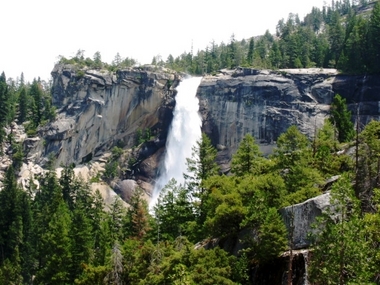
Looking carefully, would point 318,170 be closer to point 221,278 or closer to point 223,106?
point 221,278

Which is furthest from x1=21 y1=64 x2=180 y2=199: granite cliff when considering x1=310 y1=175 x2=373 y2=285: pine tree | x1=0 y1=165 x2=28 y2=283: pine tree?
x1=310 y1=175 x2=373 y2=285: pine tree

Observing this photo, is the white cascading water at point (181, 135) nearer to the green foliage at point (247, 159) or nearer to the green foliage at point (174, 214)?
the green foliage at point (174, 214)

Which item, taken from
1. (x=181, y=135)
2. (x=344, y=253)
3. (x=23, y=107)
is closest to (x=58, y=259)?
(x=344, y=253)

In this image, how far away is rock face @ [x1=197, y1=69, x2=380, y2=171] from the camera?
7088cm

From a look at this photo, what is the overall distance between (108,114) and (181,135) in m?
14.4

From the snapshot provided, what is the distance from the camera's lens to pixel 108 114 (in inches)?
3403

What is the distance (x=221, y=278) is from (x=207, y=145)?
21.8 metres

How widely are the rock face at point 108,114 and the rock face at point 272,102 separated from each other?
8.93 m

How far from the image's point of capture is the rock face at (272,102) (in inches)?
2790

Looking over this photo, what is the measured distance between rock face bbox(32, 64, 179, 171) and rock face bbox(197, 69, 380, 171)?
893 centimetres

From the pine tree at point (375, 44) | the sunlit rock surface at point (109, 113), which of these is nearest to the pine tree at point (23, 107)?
the sunlit rock surface at point (109, 113)

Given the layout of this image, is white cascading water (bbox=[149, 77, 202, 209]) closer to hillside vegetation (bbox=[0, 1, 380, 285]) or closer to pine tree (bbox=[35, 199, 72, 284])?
hillside vegetation (bbox=[0, 1, 380, 285])

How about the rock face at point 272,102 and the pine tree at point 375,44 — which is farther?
the rock face at point 272,102

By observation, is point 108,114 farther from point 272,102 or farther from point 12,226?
point 12,226
